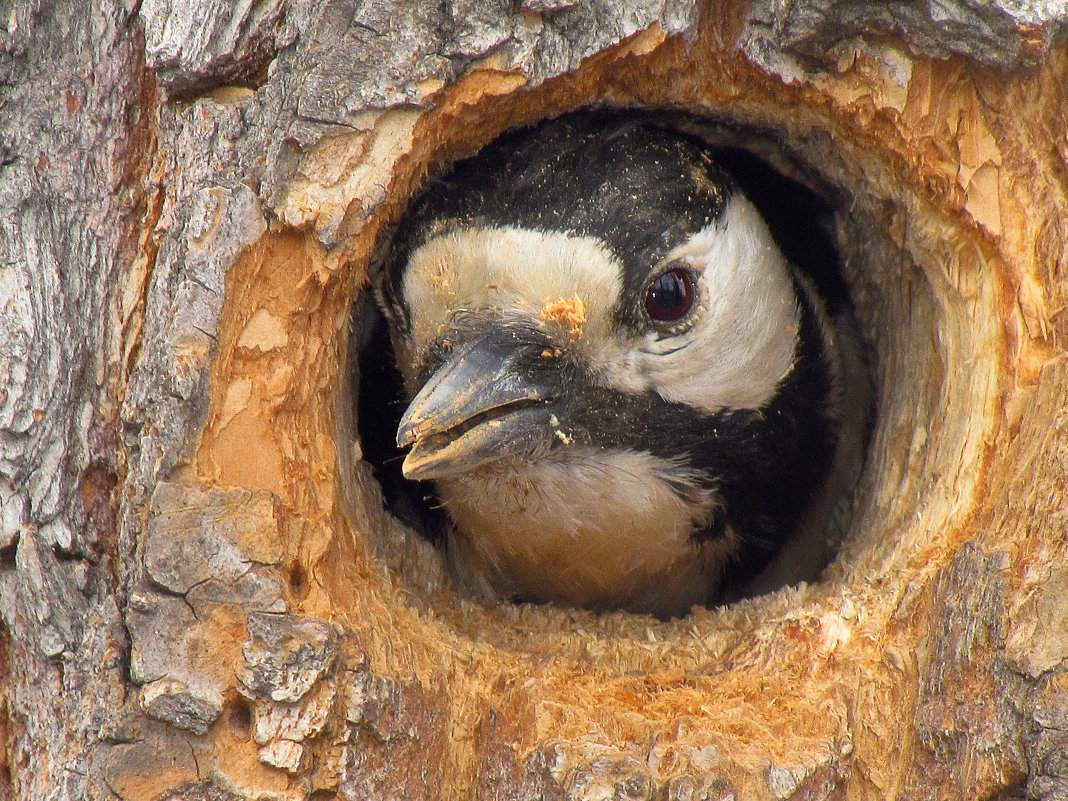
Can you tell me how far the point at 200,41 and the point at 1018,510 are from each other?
1.77 m

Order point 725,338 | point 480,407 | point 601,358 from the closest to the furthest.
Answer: point 480,407 < point 601,358 < point 725,338

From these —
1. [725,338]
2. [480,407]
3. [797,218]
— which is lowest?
[480,407]

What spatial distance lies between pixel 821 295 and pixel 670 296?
86cm

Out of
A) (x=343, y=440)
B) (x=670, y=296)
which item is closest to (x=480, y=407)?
(x=343, y=440)

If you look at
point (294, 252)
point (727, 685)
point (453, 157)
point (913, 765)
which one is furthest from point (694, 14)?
point (913, 765)

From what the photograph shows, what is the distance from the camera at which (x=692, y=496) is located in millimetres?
2580

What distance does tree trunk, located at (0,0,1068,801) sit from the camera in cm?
171

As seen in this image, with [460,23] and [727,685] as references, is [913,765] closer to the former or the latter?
[727,685]

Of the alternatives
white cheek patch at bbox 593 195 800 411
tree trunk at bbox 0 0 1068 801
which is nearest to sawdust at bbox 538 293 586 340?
white cheek patch at bbox 593 195 800 411

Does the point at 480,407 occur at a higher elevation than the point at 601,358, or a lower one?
lower

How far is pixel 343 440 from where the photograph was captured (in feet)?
7.51

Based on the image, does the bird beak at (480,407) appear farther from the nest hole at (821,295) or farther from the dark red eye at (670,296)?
the nest hole at (821,295)

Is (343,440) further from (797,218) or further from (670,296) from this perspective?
(797,218)

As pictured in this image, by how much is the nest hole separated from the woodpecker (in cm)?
13
